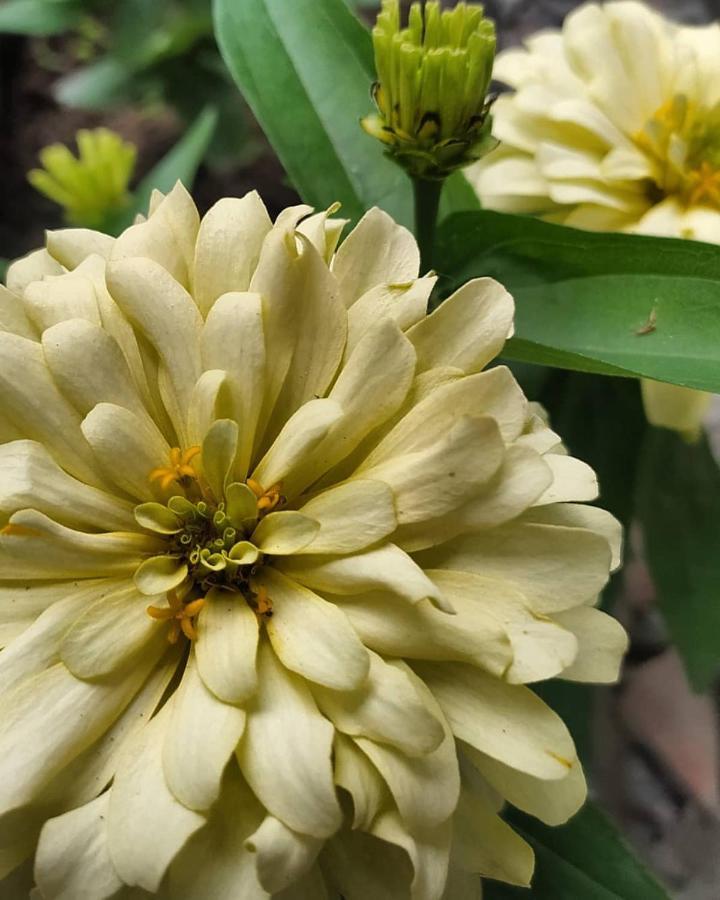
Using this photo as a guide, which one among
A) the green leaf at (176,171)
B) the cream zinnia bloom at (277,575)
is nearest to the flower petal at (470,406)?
the cream zinnia bloom at (277,575)

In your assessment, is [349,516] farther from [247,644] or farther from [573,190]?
[573,190]

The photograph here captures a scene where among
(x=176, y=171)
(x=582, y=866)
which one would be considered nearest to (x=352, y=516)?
(x=582, y=866)

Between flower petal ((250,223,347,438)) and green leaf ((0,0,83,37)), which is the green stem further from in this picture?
green leaf ((0,0,83,37))

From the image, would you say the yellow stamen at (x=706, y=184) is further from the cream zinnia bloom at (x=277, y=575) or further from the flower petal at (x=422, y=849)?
the flower petal at (x=422, y=849)

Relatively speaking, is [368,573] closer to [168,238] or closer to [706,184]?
[168,238]

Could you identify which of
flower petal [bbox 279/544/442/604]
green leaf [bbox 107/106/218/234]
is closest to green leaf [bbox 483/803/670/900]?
flower petal [bbox 279/544/442/604]

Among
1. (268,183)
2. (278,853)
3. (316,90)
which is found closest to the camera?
(278,853)

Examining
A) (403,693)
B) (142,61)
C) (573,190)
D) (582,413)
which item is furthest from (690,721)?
(142,61)
